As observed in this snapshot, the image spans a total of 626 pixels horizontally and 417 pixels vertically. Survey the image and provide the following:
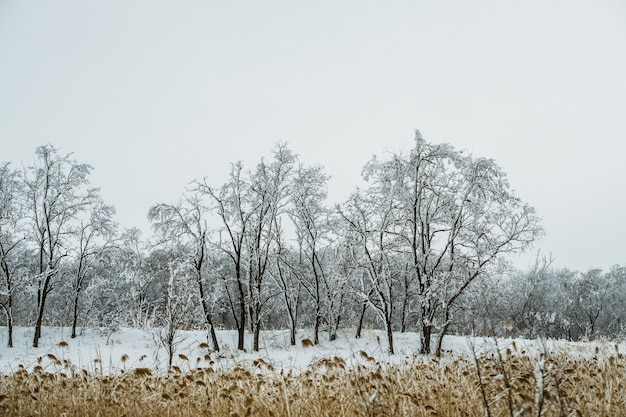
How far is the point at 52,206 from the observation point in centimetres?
2256

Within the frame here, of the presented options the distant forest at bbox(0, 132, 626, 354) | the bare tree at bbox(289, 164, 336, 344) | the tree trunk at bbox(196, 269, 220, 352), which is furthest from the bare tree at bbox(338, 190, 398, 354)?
the tree trunk at bbox(196, 269, 220, 352)

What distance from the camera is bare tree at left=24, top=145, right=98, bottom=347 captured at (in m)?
22.3

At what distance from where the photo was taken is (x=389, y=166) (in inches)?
695

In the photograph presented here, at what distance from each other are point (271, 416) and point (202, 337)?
20.0 m

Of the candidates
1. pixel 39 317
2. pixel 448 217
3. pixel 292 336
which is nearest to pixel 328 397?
pixel 448 217

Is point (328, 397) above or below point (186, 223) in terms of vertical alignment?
below

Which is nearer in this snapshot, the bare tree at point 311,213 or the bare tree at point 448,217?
the bare tree at point 448,217

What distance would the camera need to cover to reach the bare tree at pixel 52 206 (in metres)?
22.3

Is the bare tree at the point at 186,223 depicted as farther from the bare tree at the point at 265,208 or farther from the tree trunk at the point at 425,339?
the tree trunk at the point at 425,339

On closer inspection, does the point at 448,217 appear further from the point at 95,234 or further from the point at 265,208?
Result: the point at 95,234

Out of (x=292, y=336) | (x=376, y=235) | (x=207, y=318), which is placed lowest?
(x=292, y=336)

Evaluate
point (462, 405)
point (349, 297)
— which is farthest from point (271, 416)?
point (349, 297)

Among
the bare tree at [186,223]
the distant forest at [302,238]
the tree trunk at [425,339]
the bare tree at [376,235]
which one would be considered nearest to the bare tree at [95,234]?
the distant forest at [302,238]

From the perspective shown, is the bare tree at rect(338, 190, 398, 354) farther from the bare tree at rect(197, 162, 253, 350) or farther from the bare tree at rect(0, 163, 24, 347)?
the bare tree at rect(0, 163, 24, 347)
